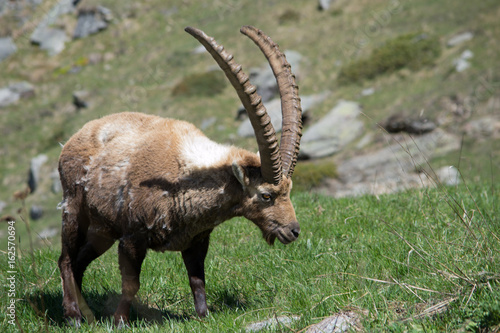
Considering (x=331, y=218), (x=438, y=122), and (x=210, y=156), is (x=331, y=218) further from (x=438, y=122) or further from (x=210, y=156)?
(x=438, y=122)

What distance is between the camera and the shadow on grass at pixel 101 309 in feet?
18.7

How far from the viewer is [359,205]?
309 inches

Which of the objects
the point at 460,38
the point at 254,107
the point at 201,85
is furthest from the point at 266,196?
the point at 201,85

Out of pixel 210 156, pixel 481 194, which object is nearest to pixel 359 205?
pixel 481 194

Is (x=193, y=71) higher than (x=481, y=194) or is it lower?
lower

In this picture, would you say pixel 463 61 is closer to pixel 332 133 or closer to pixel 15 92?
pixel 332 133

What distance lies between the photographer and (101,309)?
6078mm

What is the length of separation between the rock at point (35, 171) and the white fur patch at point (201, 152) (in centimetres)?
2935

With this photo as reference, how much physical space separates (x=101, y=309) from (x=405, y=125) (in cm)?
2128

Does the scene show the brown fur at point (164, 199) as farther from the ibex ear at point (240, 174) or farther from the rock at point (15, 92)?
the rock at point (15, 92)

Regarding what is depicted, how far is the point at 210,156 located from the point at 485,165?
1742 cm

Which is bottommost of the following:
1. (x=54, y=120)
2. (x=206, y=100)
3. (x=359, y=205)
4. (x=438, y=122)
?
(x=54, y=120)

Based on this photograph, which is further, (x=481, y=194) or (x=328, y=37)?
(x=328, y=37)

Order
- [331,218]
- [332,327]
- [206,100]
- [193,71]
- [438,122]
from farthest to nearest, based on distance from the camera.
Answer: [193,71]
[206,100]
[438,122]
[331,218]
[332,327]
